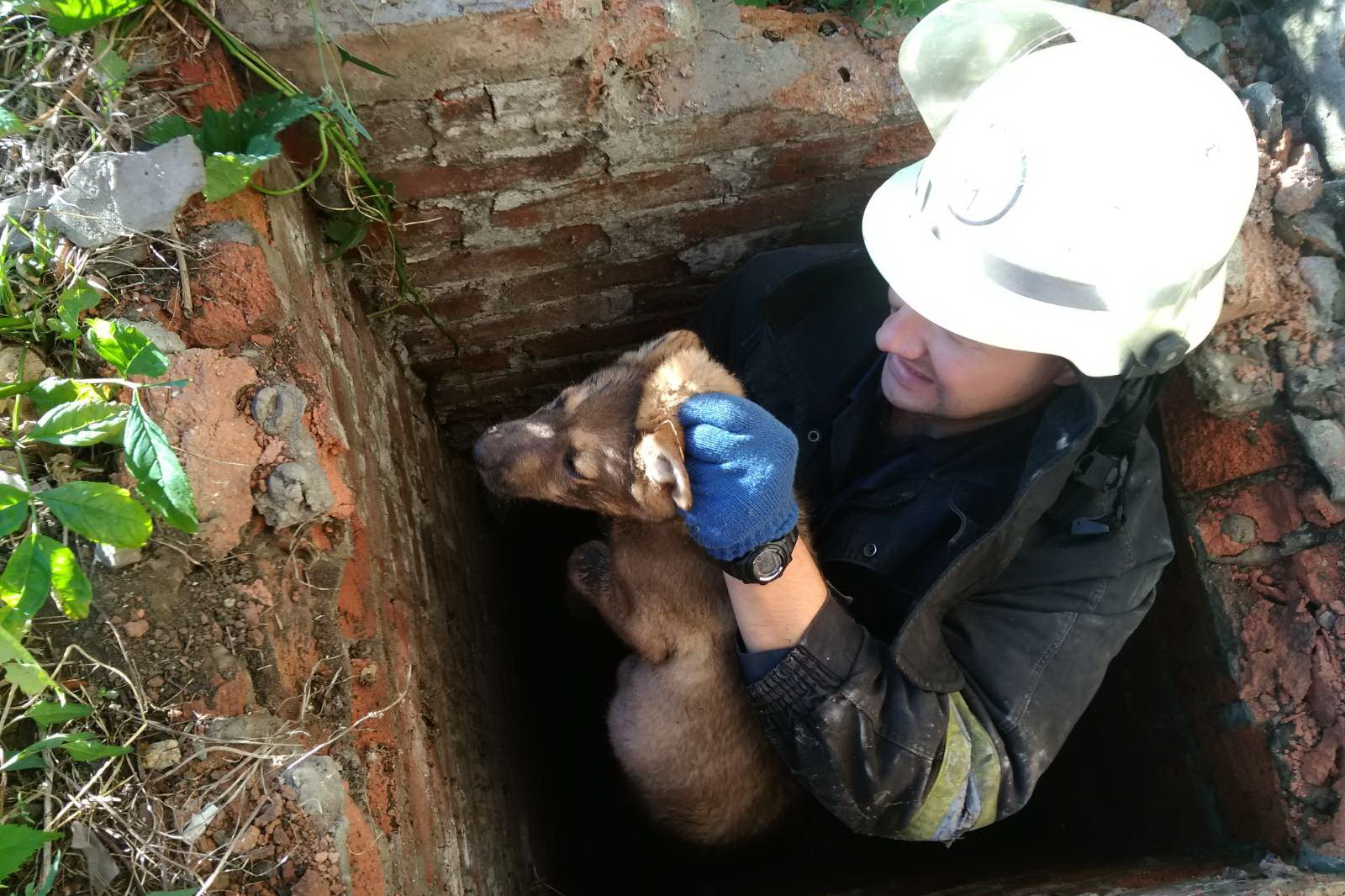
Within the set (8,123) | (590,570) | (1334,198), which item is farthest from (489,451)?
(1334,198)

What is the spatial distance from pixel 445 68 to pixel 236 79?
0.56m

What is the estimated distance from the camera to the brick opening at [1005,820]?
321 cm

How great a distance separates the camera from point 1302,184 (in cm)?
288

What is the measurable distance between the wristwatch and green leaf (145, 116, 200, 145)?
71.4 inches

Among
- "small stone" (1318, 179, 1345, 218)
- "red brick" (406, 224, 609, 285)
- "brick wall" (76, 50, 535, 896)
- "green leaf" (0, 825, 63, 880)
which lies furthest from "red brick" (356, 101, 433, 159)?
"small stone" (1318, 179, 1345, 218)

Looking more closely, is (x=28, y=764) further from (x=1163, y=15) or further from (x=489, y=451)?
(x=1163, y=15)

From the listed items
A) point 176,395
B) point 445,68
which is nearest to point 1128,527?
point 445,68

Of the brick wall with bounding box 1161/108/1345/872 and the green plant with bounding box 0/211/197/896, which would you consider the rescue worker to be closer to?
the brick wall with bounding box 1161/108/1345/872

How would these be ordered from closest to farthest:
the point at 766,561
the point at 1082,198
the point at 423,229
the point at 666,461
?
the point at 1082,198 → the point at 766,561 → the point at 666,461 → the point at 423,229

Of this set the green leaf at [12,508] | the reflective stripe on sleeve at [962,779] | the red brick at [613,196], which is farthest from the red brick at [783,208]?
the green leaf at [12,508]

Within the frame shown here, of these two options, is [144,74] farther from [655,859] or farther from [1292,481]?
[1292,481]

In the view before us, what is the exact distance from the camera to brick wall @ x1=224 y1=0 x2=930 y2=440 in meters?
2.43

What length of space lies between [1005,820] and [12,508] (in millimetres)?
4047

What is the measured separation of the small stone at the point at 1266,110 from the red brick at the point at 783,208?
4.19ft
